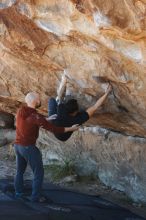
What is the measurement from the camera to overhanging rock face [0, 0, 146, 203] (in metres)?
4.82

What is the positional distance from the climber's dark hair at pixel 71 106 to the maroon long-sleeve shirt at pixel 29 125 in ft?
1.58

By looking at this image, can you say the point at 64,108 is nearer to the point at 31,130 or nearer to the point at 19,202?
the point at 31,130

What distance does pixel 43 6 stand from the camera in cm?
539

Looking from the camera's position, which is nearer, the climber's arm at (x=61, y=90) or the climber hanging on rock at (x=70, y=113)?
the climber hanging on rock at (x=70, y=113)

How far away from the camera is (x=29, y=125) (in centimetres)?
606

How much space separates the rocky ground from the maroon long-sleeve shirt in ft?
5.68

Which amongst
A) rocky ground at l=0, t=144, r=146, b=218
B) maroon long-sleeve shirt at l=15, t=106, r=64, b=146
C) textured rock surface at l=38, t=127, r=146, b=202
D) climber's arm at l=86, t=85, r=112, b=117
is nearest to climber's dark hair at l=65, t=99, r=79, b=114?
climber's arm at l=86, t=85, r=112, b=117

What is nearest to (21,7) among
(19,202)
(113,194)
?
(19,202)

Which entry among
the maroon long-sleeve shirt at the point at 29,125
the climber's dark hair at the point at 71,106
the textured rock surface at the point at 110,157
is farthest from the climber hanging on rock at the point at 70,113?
the textured rock surface at the point at 110,157

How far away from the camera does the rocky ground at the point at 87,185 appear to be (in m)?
7.42

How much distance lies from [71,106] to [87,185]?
2415 millimetres

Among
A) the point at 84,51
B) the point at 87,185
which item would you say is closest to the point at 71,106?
the point at 84,51

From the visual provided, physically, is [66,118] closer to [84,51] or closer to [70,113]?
[70,113]

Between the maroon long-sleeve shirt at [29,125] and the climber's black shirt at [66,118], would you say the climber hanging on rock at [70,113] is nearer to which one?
the climber's black shirt at [66,118]
